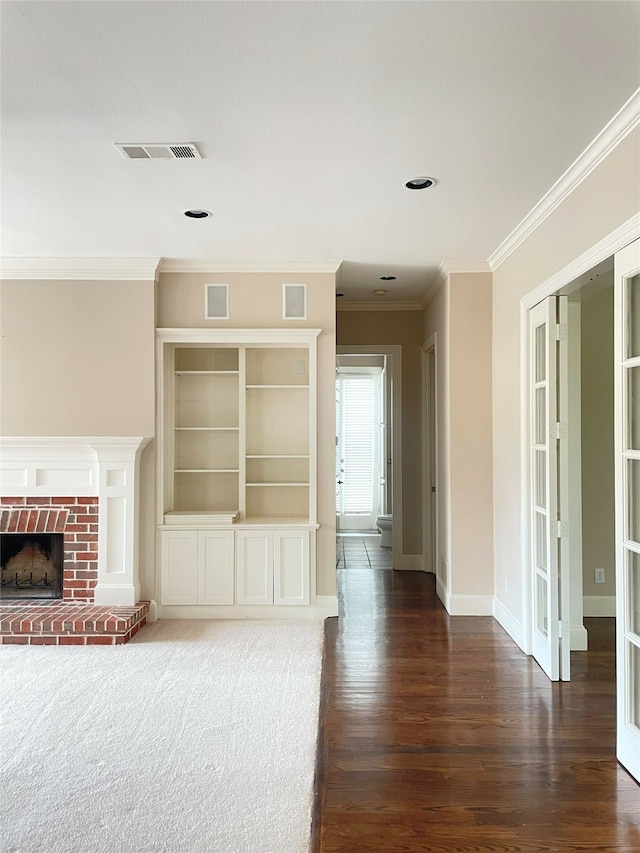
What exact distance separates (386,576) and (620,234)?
4292 mm

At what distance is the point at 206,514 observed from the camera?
4727 mm

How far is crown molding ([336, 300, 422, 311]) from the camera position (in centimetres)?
622

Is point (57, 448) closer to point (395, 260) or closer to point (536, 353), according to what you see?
point (395, 260)

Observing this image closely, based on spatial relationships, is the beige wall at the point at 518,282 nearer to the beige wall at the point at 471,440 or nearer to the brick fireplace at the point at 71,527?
the beige wall at the point at 471,440

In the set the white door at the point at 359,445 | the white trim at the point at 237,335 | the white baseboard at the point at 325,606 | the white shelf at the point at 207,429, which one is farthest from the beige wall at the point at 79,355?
the white door at the point at 359,445

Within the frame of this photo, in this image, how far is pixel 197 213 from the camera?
11.9 ft

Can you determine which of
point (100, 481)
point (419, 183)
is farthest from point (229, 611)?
point (419, 183)

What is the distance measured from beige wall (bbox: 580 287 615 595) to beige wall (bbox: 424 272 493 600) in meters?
0.71

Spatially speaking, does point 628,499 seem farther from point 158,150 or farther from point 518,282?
point 158,150

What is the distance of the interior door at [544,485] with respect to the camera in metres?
3.53

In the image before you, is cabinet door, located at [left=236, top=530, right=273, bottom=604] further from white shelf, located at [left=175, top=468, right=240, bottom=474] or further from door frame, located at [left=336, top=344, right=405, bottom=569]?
door frame, located at [left=336, top=344, right=405, bottom=569]

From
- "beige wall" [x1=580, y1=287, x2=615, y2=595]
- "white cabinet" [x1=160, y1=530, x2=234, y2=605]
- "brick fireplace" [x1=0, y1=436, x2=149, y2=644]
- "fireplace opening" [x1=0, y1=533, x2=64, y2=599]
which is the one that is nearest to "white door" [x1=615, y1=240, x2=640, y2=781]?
"beige wall" [x1=580, y1=287, x2=615, y2=595]

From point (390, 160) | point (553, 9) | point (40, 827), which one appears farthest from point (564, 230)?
point (40, 827)

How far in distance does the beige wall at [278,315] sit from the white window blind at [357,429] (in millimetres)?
3955
